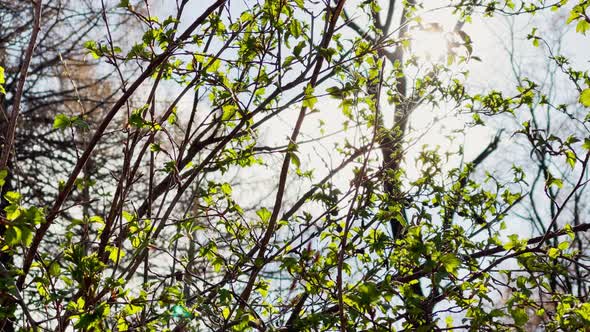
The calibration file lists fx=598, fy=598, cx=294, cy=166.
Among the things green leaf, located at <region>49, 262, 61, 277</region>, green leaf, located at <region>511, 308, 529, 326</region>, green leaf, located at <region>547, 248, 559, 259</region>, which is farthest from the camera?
green leaf, located at <region>547, 248, 559, 259</region>

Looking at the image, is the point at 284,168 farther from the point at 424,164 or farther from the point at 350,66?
the point at 424,164

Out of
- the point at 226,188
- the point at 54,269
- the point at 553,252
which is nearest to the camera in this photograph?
the point at 54,269

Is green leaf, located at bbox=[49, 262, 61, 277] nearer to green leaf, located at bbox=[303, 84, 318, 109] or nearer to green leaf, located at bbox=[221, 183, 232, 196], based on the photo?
green leaf, located at bbox=[221, 183, 232, 196]

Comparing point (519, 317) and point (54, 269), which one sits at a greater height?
point (54, 269)

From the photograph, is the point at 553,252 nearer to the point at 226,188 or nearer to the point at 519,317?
the point at 519,317

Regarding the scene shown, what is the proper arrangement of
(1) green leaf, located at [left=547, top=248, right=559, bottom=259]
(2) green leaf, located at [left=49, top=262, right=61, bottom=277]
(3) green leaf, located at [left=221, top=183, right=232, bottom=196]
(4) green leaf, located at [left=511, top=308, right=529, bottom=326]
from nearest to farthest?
1. (4) green leaf, located at [left=511, top=308, right=529, bottom=326]
2. (2) green leaf, located at [left=49, top=262, right=61, bottom=277]
3. (1) green leaf, located at [left=547, top=248, right=559, bottom=259]
4. (3) green leaf, located at [left=221, top=183, right=232, bottom=196]

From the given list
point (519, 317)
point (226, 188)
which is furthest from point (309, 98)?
point (519, 317)

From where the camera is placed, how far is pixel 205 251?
242 centimetres

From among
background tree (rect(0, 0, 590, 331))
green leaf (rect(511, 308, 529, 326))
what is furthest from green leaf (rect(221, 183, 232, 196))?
green leaf (rect(511, 308, 529, 326))

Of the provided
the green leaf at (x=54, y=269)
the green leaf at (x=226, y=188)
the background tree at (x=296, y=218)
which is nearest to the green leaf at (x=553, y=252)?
the background tree at (x=296, y=218)

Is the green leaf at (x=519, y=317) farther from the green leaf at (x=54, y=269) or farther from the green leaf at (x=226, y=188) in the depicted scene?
the green leaf at (x=54, y=269)

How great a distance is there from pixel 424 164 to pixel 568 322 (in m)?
1.15

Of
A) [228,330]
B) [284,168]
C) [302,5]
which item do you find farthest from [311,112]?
[228,330]

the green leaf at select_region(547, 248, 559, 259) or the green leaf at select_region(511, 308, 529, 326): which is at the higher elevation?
the green leaf at select_region(547, 248, 559, 259)
